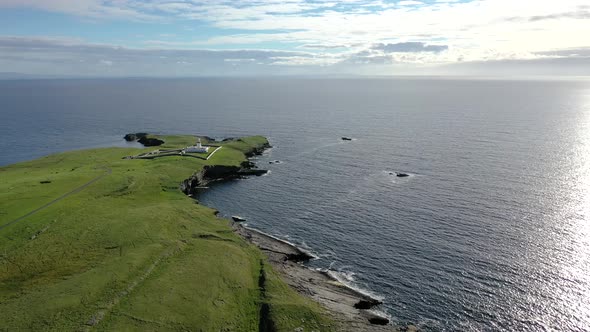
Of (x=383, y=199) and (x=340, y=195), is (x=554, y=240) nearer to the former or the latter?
(x=383, y=199)

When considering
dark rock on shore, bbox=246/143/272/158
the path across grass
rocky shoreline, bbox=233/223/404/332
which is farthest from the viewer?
dark rock on shore, bbox=246/143/272/158

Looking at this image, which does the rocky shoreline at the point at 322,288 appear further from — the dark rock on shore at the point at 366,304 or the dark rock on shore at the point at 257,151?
the dark rock on shore at the point at 257,151

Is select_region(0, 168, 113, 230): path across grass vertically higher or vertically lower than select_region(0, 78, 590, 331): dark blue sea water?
higher

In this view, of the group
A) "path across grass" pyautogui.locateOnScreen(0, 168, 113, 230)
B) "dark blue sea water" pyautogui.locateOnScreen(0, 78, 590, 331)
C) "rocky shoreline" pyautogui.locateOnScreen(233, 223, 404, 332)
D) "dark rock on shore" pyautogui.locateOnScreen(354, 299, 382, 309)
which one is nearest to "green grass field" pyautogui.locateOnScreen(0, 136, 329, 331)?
"path across grass" pyautogui.locateOnScreen(0, 168, 113, 230)

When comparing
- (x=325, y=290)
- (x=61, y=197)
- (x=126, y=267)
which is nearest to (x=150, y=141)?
(x=61, y=197)

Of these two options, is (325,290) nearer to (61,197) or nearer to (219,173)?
(61,197)

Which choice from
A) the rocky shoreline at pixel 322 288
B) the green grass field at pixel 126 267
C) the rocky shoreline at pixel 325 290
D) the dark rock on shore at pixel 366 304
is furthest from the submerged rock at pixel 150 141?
the dark rock on shore at pixel 366 304

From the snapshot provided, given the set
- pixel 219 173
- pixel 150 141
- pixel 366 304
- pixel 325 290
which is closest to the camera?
pixel 366 304

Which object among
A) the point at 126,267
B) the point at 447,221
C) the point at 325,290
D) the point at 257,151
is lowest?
the point at 325,290

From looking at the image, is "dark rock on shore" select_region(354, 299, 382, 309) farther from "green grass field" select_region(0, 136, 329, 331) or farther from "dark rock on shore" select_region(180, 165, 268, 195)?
"dark rock on shore" select_region(180, 165, 268, 195)
